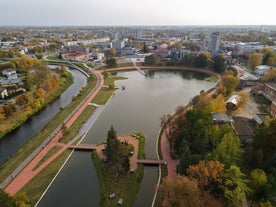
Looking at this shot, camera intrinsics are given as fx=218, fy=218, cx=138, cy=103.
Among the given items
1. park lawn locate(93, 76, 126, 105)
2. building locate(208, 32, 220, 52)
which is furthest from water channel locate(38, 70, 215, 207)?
building locate(208, 32, 220, 52)

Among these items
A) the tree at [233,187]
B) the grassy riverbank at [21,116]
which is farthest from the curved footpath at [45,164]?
the grassy riverbank at [21,116]

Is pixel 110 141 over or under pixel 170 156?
over

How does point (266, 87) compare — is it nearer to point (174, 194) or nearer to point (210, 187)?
point (210, 187)

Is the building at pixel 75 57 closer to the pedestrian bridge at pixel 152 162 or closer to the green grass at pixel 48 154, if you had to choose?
the green grass at pixel 48 154

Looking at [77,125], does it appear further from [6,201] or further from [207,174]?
[207,174]

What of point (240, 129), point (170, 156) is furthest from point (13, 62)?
point (240, 129)

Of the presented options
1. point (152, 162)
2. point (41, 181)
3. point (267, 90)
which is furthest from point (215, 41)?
point (41, 181)
